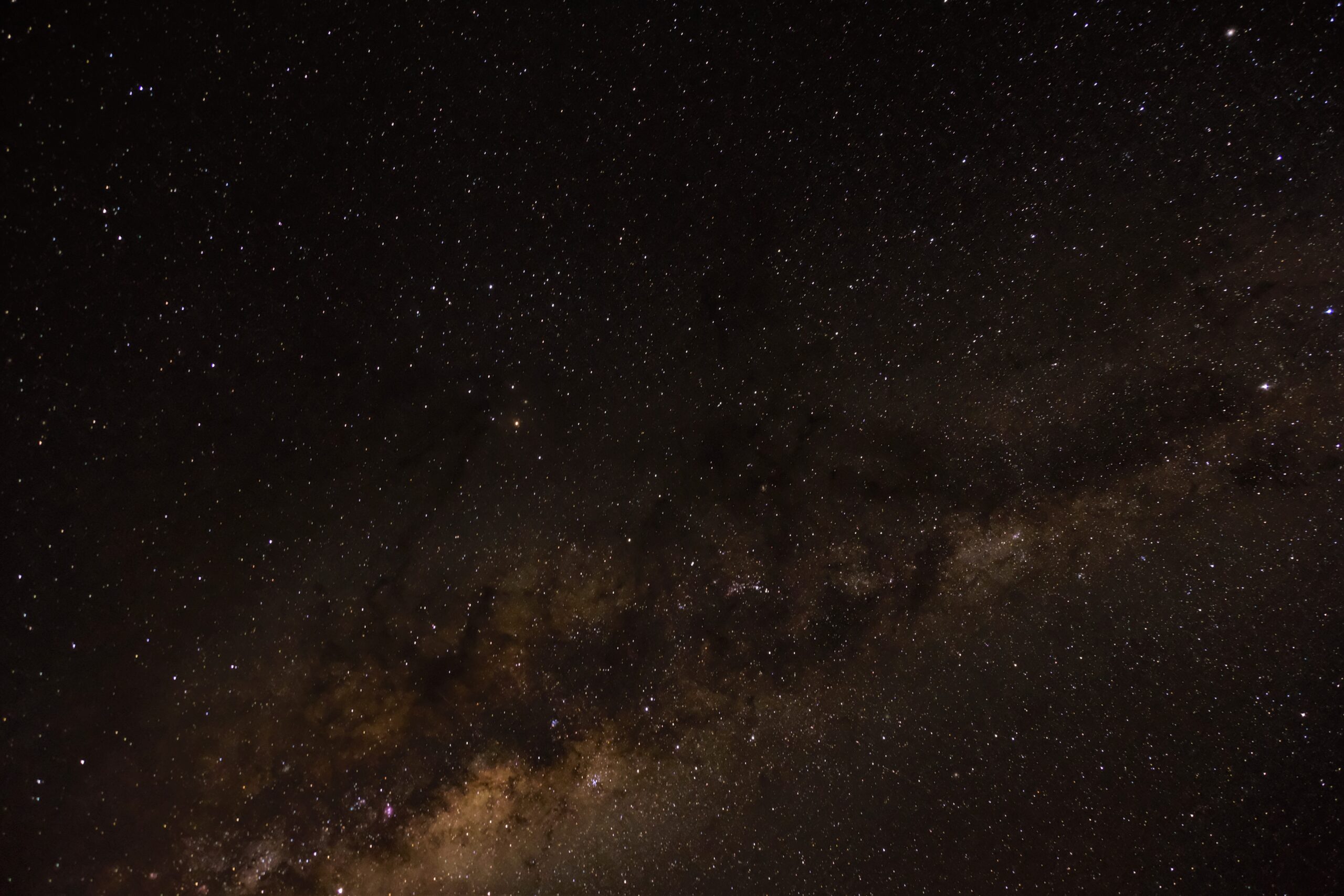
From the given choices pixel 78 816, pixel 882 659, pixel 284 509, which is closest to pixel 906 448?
pixel 882 659

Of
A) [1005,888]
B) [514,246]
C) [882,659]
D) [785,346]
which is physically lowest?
[1005,888]

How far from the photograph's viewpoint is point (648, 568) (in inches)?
87.6

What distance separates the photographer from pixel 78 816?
1.82 m

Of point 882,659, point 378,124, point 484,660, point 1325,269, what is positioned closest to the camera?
point 378,124

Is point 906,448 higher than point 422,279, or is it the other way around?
point 422,279

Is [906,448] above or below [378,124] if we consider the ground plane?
below

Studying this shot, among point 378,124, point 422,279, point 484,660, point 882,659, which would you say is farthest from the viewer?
point 882,659

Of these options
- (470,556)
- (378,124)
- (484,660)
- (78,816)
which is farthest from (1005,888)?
(378,124)

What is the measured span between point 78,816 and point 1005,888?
340 cm

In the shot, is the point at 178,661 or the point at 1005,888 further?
the point at 1005,888

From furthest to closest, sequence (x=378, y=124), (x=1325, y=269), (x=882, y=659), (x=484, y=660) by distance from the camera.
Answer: (x=882, y=659) → (x=484, y=660) → (x=1325, y=269) → (x=378, y=124)

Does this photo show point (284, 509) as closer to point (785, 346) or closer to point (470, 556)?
point (470, 556)

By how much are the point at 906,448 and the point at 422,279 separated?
1761 mm

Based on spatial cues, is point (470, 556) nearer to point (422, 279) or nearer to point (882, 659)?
point (422, 279)
